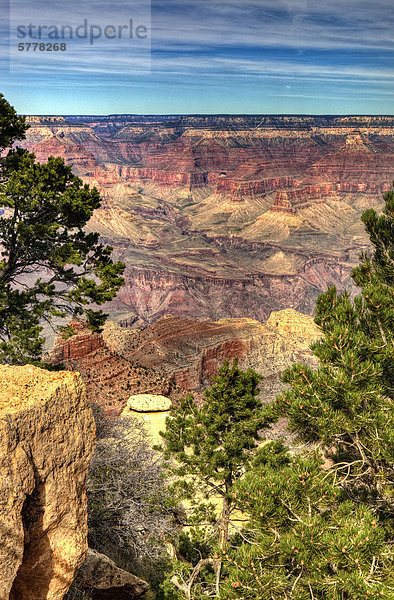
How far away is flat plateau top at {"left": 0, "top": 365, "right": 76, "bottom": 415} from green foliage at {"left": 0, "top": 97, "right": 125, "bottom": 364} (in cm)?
897

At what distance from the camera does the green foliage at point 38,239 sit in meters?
14.7

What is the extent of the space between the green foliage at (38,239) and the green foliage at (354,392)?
832cm

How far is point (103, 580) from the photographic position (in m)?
8.56

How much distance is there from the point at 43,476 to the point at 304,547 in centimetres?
350

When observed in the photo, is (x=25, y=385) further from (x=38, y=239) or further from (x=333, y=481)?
(x=38, y=239)

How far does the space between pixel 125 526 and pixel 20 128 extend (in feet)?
39.2

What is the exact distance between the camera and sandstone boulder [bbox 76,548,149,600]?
27.4 ft

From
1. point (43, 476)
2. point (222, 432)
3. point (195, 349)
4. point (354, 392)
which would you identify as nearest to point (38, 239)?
point (222, 432)

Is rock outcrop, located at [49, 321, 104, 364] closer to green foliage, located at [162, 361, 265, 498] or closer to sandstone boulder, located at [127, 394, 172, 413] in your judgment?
sandstone boulder, located at [127, 394, 172, 413]

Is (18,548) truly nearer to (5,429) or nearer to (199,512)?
(5,429)

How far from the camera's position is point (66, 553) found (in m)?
5.53

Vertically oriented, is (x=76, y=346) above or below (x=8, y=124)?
below

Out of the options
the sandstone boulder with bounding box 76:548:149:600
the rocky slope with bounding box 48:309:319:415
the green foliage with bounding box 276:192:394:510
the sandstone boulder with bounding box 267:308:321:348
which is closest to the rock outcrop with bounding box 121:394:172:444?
the rocky slope with bounding box 48:309:319:415

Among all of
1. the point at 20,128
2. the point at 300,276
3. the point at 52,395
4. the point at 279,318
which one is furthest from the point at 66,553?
the point at 300,276
